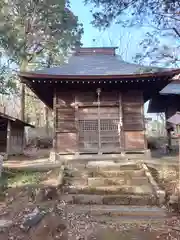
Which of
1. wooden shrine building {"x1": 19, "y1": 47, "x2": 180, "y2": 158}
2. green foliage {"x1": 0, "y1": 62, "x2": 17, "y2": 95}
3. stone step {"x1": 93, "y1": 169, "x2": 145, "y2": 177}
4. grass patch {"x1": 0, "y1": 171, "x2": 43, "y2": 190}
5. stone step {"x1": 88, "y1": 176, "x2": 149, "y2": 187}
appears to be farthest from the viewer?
green foliage {"x1": 0, "y1": 62, "x2": 17, "y2": 95}

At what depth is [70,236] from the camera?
479 centimetres

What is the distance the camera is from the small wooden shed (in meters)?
15.3

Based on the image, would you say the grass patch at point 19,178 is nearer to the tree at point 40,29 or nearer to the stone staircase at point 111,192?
the stone staircase at point 111,192

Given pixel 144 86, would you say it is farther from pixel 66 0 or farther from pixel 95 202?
pixel 66 0

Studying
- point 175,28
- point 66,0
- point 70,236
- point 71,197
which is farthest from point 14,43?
point 70,236

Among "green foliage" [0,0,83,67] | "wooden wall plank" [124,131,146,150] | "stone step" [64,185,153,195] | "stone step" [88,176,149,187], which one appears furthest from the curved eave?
"green foliage" [0,0,83,67]

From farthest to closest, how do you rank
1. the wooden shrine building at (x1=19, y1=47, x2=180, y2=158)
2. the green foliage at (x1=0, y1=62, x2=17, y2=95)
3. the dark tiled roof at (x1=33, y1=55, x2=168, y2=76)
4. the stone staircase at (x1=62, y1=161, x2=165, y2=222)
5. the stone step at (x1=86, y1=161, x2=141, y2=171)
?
1. the green foliage at (x1=0, y1=62, x2=17, y2=95)
2. the dark tiled roof at (x1=33, y1=55, x2=168, y2=76)
3. the wooden shrine building at (x1=19, y1=47, x2=180, y2=158)
4. the stone step at (x1=86, y1=161, x2=141, y2=171)
5. the stone staircase at (x1=62, y1=161, x2=165, y2=222)

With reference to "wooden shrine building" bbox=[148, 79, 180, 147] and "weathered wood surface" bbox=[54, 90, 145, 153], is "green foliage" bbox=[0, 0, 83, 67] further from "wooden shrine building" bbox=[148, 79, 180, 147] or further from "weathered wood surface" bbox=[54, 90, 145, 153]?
"wooden shrine building" bbox=[148, 79, 180, 147]

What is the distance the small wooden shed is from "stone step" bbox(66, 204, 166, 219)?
958 centimetres

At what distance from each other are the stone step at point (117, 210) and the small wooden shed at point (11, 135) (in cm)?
958

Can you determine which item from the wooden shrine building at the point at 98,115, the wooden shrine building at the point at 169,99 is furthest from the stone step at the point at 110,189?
the wooden shrine building at the point at 169,99

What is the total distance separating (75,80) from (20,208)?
660 centimetres

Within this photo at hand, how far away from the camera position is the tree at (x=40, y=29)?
2227 cm

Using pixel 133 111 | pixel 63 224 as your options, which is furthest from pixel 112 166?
pixel 63 224
